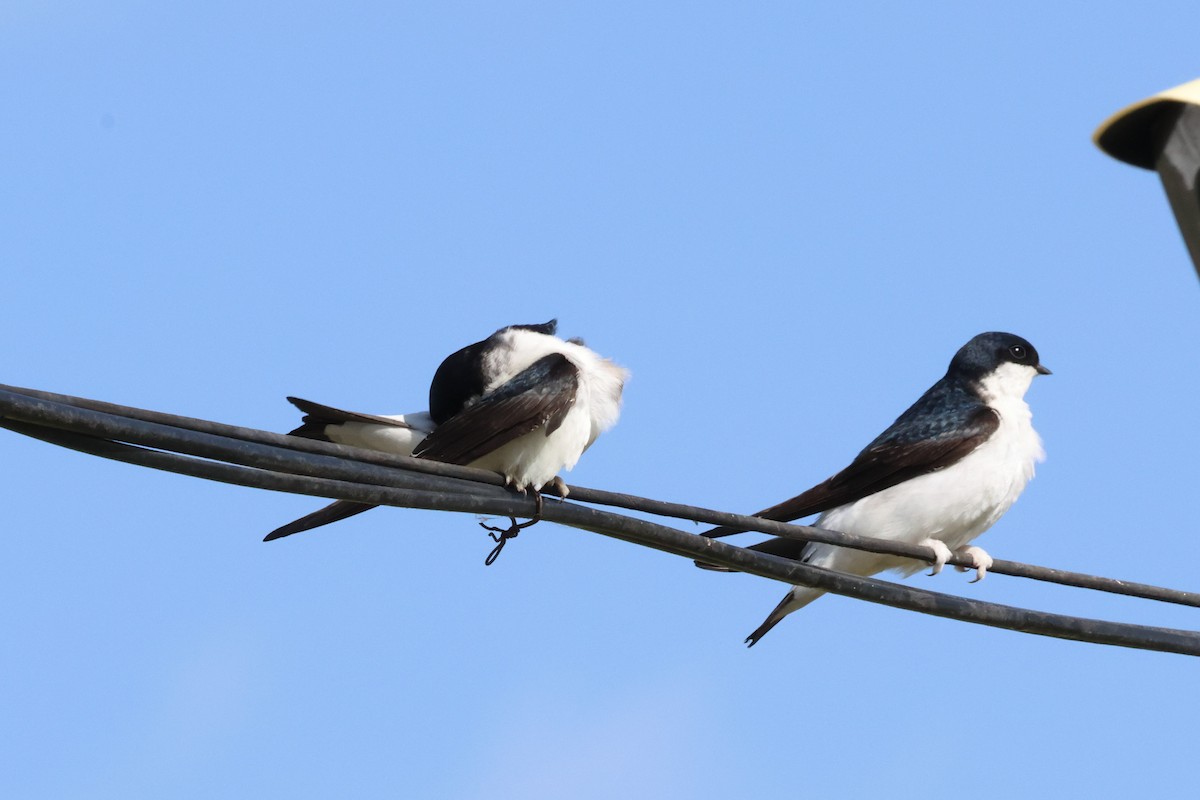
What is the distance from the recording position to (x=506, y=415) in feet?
18.8

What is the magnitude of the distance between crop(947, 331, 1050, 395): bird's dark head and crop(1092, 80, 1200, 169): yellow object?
5.23 m

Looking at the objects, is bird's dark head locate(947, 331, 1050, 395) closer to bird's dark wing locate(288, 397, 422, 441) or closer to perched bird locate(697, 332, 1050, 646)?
perched bird locate(697, 332, 1050, 646)

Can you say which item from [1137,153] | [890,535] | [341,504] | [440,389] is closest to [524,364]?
[440,389]

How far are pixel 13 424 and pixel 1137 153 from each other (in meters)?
2.16

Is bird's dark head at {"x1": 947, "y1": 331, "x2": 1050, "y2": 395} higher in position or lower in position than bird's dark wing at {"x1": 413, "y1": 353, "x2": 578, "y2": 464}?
lower

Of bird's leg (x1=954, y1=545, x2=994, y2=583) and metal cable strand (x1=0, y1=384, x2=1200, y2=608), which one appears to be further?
bird's leg (x1=954, y1=545, x2=994, y2=583)

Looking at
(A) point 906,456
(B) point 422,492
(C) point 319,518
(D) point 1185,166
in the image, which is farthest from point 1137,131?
(A) point 906,456

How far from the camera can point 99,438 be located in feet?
11.1

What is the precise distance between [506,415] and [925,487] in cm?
218

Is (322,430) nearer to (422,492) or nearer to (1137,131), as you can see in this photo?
(422,492)

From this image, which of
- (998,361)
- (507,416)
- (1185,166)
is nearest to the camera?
(1185,166)

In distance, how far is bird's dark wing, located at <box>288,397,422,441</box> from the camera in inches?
243

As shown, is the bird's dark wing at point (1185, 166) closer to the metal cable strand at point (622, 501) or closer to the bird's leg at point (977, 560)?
the metal cable strand at point (622, 501)

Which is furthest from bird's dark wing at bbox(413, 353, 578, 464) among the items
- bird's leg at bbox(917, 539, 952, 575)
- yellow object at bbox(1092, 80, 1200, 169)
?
yellow object at bbox(1092, 80, 1200, 169)
